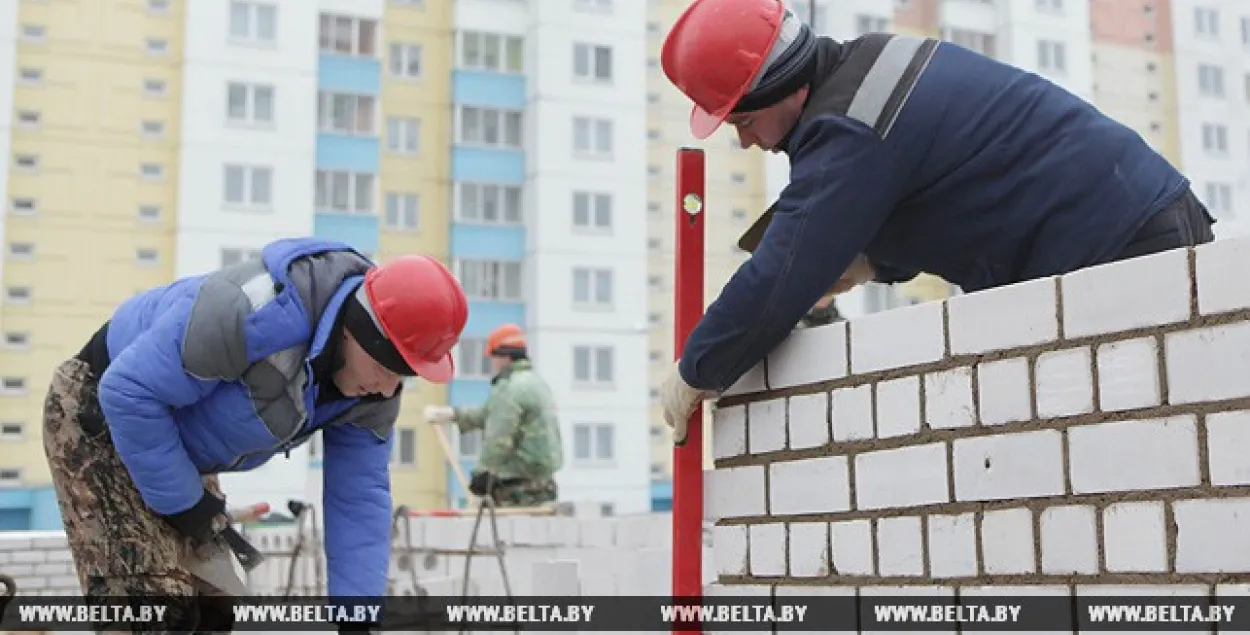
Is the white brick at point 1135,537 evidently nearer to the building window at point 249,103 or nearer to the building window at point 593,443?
the building window at point 249,103

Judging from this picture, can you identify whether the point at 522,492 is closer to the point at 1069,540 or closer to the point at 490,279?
the point at 1069,540

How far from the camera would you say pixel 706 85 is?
270 centimetres

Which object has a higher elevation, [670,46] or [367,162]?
[367,162]

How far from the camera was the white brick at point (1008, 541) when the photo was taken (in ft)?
7.64

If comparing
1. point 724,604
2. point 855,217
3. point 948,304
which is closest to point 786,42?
point 855,217

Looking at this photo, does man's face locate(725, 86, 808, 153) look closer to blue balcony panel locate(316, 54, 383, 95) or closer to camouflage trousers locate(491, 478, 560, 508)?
camouflage trousers locate(491, 478, 560, 508)

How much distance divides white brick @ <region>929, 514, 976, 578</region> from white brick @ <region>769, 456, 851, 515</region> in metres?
0.22

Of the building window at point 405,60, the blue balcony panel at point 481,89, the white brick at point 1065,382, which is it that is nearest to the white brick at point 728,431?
the white brick at point 1065,382

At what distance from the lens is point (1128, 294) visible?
219cm

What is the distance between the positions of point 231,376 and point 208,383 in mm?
55

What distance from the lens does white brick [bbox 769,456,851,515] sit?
2670 mm

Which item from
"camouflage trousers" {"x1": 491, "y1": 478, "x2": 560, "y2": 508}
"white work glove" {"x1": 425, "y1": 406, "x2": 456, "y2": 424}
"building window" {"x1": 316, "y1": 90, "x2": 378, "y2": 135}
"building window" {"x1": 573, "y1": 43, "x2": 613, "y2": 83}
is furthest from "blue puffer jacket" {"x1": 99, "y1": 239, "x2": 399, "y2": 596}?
"building window" {"x1": 573, "y1": 43, "x2": 613, "y2": 83}

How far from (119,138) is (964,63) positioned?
21.8 metres

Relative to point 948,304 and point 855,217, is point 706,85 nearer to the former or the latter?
point 855,217
